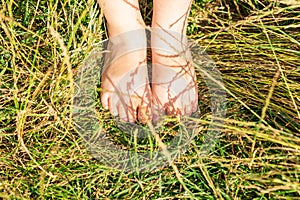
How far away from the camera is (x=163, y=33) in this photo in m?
1.19

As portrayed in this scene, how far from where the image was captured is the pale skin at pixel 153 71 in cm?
117

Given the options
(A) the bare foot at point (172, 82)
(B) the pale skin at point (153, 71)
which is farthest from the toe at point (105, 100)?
(A) the bare foot at point (172, 82)

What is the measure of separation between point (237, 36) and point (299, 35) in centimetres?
15

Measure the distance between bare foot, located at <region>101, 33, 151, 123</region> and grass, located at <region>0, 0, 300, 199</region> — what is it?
49 mm

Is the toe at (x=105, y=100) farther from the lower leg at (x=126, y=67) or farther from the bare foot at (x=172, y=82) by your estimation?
the bare foot at (x=172, y=82)

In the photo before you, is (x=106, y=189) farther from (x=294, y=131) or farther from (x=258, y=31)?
(x=258, y=31)

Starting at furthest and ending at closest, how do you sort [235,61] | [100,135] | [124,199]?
[235,61], [100,135], [124,199]

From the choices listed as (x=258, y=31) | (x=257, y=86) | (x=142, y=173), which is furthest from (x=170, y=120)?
(x=258, y=31)

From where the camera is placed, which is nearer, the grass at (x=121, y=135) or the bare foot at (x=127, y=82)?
the grass at (x=121, y=135)

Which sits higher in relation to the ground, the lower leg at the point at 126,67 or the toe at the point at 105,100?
the lower leg at the point at 126,67

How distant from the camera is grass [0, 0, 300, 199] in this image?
1.01 m

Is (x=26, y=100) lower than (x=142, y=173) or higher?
higher

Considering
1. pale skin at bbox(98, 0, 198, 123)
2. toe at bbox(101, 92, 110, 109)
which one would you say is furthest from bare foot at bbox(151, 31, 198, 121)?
toe at bbox(101, 92, 110, 109)

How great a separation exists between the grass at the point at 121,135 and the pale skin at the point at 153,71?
6cm
